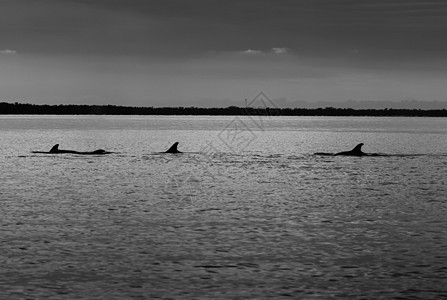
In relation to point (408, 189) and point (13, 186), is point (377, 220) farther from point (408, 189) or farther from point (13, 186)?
point (13, 186)

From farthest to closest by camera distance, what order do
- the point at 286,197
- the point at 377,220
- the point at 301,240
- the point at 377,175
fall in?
the point at 377,175, the point at 286,197, the point at 377,220, the point at 301,240

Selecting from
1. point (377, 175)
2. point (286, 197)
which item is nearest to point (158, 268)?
point (286, 197)

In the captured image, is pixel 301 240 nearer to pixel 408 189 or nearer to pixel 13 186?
pixel 408 189

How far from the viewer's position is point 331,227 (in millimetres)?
28078

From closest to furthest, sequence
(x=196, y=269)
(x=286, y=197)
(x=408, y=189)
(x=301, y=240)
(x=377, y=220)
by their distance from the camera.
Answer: (x=196, y=269), (x=301, y=240), (x=377, y=220), (x=286, y=197), (x=408, y=189)

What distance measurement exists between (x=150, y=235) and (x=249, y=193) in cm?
1480

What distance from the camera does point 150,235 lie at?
25875mm

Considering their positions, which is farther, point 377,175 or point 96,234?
point 377,175

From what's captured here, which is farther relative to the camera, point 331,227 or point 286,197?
point 286,197

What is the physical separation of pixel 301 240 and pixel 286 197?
517 inches

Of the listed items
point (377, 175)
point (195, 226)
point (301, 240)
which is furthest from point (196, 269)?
point (377, 175)

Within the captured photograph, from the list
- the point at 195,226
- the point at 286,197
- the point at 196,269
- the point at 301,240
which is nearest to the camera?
the point at 196,269

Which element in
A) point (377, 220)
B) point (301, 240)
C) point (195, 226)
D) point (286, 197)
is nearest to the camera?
point (301, 240)

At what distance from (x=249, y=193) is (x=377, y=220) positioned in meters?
11.2
